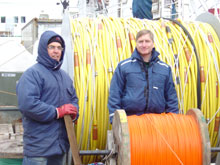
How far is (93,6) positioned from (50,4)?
696 inches

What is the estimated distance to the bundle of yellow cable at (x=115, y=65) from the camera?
12.2 ft

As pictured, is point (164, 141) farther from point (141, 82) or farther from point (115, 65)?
point (115, 65)

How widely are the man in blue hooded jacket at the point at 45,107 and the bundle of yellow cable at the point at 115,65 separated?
0.96m

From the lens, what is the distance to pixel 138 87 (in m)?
2.98

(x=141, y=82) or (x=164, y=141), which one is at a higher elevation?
(x=141, y=82)

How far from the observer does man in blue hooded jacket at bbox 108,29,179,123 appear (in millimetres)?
A: 2977

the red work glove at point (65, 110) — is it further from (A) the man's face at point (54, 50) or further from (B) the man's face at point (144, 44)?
(B) the man's face at point (144, 44)

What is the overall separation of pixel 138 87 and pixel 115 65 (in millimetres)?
926

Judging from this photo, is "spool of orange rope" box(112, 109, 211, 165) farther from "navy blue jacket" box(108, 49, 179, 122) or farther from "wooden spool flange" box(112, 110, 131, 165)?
"navy blue jacket" box(108, 49, 179, 122)

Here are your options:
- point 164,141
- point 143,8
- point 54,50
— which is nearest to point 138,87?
point 164,141

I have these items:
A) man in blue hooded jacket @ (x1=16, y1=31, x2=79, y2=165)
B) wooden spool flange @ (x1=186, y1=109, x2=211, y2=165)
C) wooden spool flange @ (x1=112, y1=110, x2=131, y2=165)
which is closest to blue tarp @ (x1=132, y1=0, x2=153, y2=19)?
man in blue hooded jacket @ (x1=16, y1=31, x2=79, y2=165)

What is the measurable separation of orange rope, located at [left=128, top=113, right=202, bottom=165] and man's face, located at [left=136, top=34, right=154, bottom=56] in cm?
79

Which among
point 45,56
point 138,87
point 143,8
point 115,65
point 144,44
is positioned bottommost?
point 138,87

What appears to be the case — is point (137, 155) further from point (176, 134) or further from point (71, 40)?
point (71, 40)
